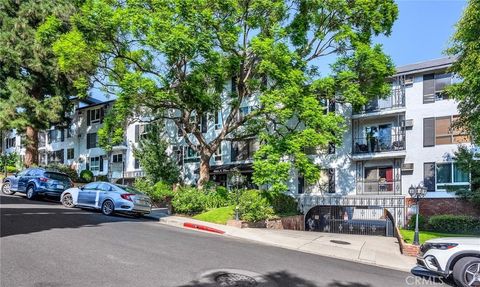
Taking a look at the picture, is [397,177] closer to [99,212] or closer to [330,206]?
[330,206]

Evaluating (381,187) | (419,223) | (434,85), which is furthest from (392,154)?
(434,85)

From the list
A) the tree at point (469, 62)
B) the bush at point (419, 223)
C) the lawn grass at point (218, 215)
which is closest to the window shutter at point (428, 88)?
the bush at point (419, 223)

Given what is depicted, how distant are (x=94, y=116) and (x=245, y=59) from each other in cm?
2835

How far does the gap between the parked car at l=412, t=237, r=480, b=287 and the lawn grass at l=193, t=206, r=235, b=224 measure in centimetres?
1139

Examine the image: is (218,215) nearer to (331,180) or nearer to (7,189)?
(331,180)

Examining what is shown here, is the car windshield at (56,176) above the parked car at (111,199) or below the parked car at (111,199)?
above

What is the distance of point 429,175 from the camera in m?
26.2

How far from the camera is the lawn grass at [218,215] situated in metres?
19.7

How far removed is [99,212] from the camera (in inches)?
761

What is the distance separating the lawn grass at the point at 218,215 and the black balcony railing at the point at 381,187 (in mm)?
11896

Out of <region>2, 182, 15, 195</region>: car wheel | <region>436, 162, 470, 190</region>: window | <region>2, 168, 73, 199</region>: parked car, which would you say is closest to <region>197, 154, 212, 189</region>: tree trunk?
<region>2, 168, 73, 199</region>: parked car

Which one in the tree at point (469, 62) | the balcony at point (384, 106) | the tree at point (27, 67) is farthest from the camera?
the tree at point (27, 67)

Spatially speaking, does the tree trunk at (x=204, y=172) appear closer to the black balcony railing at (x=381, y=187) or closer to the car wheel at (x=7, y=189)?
the black balcony railing at (x=381, y=187)

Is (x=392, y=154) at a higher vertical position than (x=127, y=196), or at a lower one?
higher
